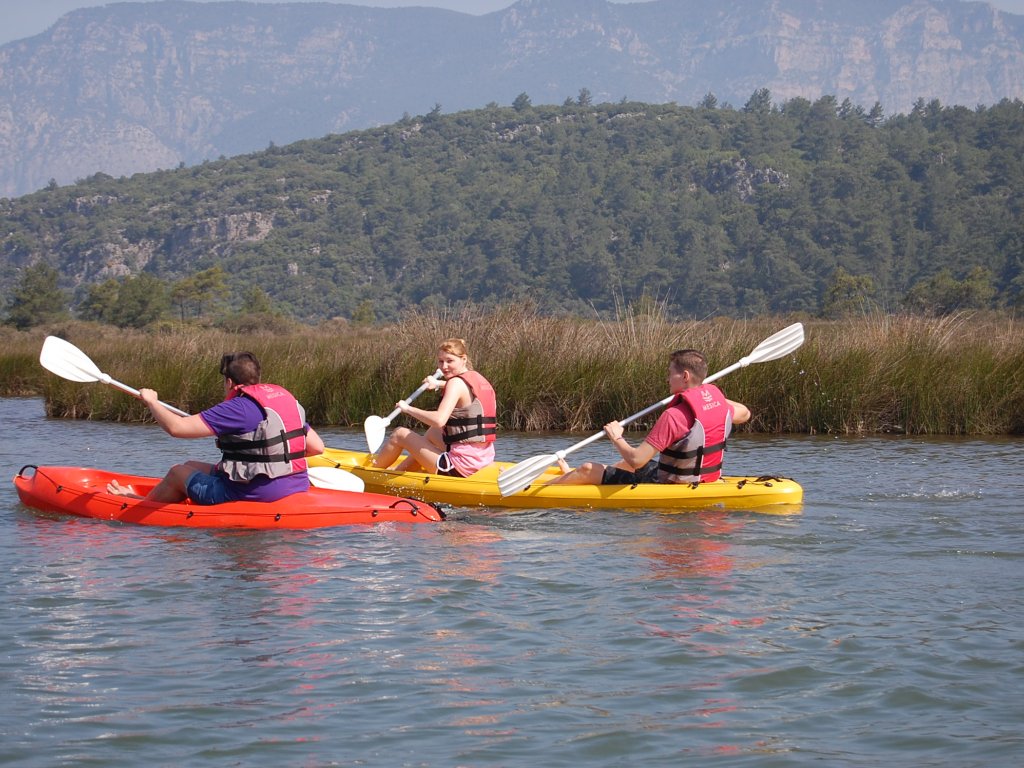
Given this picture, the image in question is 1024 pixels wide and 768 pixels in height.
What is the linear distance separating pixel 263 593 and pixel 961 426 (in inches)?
352

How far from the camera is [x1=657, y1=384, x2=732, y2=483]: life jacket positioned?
855 cm

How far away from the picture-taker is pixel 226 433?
801cm

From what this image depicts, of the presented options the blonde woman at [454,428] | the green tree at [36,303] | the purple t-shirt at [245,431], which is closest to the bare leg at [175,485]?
the purple t-shirt at [245,431]

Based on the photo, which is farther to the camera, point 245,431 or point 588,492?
point 588,492

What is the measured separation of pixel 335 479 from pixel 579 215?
2842 inches

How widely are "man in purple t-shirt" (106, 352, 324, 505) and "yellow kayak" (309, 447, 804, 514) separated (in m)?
1.17

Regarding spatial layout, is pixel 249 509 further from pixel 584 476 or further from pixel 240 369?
pixel 584 476

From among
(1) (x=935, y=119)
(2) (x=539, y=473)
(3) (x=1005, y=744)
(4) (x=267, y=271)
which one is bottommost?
(3) (x=1005, y=744)

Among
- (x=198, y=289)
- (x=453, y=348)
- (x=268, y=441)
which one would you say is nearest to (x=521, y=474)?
(x=453, y=348)

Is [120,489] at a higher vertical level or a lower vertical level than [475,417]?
lower

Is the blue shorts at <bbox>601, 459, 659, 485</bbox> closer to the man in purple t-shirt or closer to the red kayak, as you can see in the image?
the red kayak

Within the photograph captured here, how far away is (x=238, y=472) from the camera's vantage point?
8.27m

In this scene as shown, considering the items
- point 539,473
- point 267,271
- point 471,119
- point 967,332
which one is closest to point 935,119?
point 471,119

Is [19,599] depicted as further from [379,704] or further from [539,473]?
[539,473]
